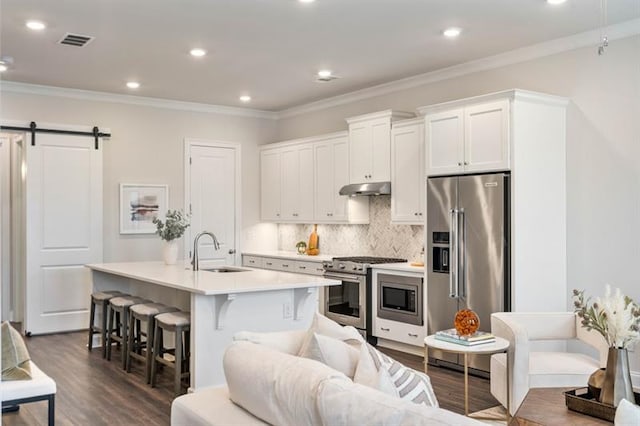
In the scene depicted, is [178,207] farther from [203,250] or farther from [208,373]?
[208,373]

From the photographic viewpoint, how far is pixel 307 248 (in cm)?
797

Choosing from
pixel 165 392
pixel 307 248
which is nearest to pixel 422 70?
pixel 307 248

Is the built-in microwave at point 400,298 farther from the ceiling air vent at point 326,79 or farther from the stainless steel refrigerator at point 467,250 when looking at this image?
the ceiling air vent at point 326,79

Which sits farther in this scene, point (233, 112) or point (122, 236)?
point (233, 112)

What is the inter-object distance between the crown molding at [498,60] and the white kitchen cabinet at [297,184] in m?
0.75

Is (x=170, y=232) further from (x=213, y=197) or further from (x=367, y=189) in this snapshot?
(x=213, y=197)

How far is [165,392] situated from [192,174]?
393 centimetres

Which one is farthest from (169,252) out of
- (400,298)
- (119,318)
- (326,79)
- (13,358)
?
(13,358)

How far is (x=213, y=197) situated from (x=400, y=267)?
11.1 feet

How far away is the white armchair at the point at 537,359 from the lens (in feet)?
11.9

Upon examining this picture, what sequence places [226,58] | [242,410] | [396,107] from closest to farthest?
1. [242,410]
2. [226,58]
3. [396,107]

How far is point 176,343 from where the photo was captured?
448 cm

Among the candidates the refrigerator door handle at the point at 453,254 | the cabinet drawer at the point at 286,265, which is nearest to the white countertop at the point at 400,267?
the refrigerator door handle at the point at 453,254

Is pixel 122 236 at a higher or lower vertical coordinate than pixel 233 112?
lower
